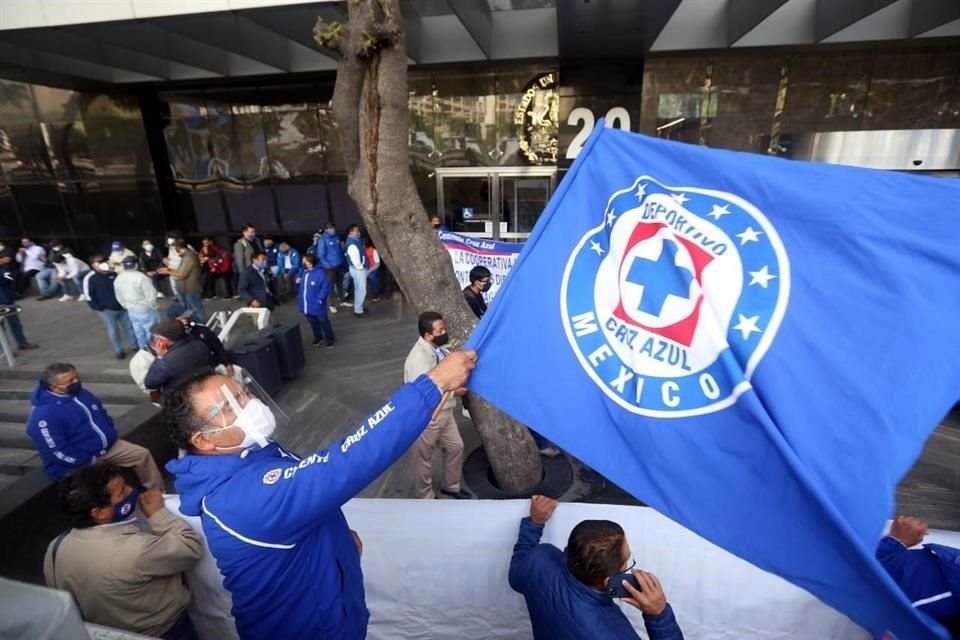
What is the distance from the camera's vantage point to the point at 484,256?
683 cm

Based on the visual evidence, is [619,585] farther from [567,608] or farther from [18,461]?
[18,461]

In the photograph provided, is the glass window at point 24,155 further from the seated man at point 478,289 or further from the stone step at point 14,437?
the seated man at point 478,289

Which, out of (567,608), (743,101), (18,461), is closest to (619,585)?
(567,608)

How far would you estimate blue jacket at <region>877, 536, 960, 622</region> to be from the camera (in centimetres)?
199

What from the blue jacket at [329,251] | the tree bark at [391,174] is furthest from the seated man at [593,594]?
the blue jacket at [329,251]

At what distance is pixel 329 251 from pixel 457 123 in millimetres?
4866

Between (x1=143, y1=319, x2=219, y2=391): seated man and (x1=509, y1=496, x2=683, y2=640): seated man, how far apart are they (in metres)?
4.23

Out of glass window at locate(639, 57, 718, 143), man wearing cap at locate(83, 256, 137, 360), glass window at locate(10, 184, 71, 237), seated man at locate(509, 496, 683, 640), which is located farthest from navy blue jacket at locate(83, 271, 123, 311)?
glass window at locate(639, 57, 718, 143)

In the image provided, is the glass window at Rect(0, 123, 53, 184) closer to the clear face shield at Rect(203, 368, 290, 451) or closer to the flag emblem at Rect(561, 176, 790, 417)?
the clear face shield at Rect(203, 368, 290, 451)

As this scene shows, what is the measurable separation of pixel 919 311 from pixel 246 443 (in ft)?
7.80

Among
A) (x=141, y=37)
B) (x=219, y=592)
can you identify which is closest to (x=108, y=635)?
(x=219, y=592)

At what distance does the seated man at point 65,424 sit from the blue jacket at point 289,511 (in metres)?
2.75

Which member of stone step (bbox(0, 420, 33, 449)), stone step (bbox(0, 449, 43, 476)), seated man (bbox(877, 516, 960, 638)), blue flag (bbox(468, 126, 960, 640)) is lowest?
stone step (bbox(0, 449, 43, 476))

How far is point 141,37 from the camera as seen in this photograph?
29.8ft
